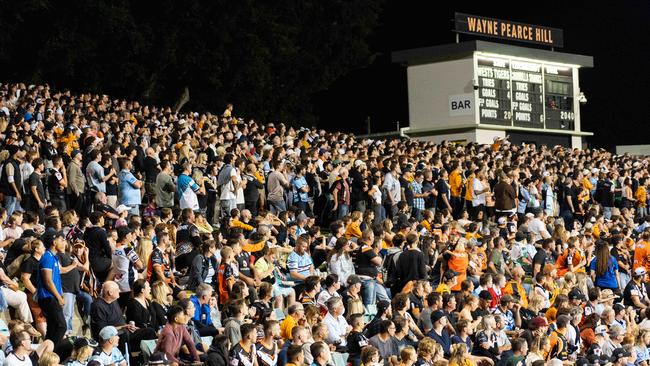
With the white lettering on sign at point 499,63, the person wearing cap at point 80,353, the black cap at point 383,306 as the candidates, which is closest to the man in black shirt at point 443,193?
the black cap at point 383,306

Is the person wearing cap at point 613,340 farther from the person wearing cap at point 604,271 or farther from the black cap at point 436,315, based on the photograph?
the person wearing cap at point 604,271

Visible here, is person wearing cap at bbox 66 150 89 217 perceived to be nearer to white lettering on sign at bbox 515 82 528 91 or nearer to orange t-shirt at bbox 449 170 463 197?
orange t-shirt at bbox 449 170 463 197

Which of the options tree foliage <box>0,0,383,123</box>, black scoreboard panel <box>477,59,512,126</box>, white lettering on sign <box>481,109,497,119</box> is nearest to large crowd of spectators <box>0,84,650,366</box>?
white lettering on sign <box>481,109,497,119</box>

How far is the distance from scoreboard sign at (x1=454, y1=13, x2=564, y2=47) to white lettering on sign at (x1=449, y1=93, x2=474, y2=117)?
6.54ft

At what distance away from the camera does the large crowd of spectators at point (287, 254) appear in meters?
11.9

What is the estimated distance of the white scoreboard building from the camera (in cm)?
3625

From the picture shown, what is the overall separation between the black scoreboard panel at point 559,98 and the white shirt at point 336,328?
2649 cm

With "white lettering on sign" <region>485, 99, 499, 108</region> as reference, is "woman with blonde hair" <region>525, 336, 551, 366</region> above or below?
below

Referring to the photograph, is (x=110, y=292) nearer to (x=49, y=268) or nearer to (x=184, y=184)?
(x=49, y=268)

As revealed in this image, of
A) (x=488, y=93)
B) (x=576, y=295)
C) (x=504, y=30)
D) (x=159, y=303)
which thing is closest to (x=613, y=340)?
(x=576, y=295)

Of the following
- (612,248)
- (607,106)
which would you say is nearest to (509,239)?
(612,248)

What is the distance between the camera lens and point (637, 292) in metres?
18.2

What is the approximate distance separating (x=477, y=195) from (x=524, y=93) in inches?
575

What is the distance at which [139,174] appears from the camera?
65.6ft
